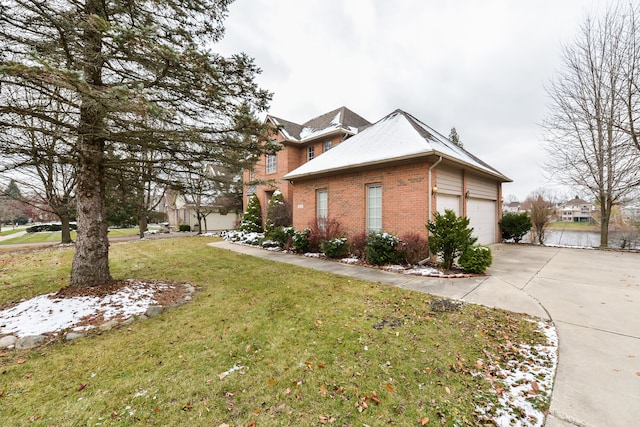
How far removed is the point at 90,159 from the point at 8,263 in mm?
7865

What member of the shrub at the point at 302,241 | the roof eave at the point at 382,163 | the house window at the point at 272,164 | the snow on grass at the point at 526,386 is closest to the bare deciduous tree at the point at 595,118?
the roof eave at the point at 382,163

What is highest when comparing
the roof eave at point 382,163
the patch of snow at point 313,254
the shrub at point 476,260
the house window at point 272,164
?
the house window at point 272,164

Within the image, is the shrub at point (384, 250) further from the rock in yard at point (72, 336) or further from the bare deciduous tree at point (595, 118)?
the bare deciduous tree at point (595, 118)

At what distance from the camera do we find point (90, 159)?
441 centimetres

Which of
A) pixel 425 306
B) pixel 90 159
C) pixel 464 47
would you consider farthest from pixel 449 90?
pixel 90 159

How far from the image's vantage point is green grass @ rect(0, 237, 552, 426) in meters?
2.08

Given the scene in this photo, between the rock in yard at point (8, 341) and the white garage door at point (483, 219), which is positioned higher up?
the white garage door at point (483, 219)

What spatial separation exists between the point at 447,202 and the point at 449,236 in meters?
2.46

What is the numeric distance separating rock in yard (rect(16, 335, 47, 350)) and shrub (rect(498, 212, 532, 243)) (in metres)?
16.7

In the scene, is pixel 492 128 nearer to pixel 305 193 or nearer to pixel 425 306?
pixel 305 193

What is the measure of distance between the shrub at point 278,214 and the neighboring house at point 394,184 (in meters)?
2.02

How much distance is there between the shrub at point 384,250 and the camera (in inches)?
300

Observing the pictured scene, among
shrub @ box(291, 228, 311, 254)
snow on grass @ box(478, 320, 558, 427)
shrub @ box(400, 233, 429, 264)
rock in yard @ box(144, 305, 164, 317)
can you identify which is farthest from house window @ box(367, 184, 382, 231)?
rock in yard @ box(144, 305, 164, 317)

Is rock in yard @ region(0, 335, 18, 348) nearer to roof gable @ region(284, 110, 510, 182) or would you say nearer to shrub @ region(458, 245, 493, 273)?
roof gable @ region(284, 110, 510, 182)
